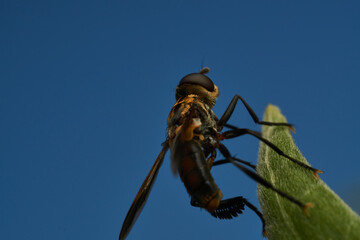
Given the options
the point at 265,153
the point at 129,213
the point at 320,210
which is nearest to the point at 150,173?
the point at 129,213

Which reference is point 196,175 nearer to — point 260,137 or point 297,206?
point 260,137

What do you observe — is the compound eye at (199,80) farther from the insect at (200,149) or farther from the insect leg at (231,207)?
the insect leg at (231,207)

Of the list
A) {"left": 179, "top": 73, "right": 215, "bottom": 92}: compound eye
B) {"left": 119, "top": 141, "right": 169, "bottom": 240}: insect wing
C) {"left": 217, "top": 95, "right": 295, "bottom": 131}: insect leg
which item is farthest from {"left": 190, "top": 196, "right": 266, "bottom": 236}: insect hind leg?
{"left": 179, "top": 73, "right": 215, "bottom": 92}: compound eye

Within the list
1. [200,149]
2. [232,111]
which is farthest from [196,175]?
[232,111]

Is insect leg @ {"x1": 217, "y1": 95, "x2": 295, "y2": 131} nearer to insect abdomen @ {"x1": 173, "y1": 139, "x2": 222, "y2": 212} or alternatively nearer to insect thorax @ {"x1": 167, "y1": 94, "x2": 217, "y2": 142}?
insect thorax @ {"x1": 167, "y1": 94, "x2": 217, "y2": 142}

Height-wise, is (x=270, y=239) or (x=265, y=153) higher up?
(x=265, y=153)

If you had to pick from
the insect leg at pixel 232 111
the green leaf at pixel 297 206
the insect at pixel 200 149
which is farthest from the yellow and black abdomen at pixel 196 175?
the insect leg at pixel 232 111

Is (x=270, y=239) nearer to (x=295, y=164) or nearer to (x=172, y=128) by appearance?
(x=295, y=164)

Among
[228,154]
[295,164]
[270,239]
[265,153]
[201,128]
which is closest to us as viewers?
[270,239]
